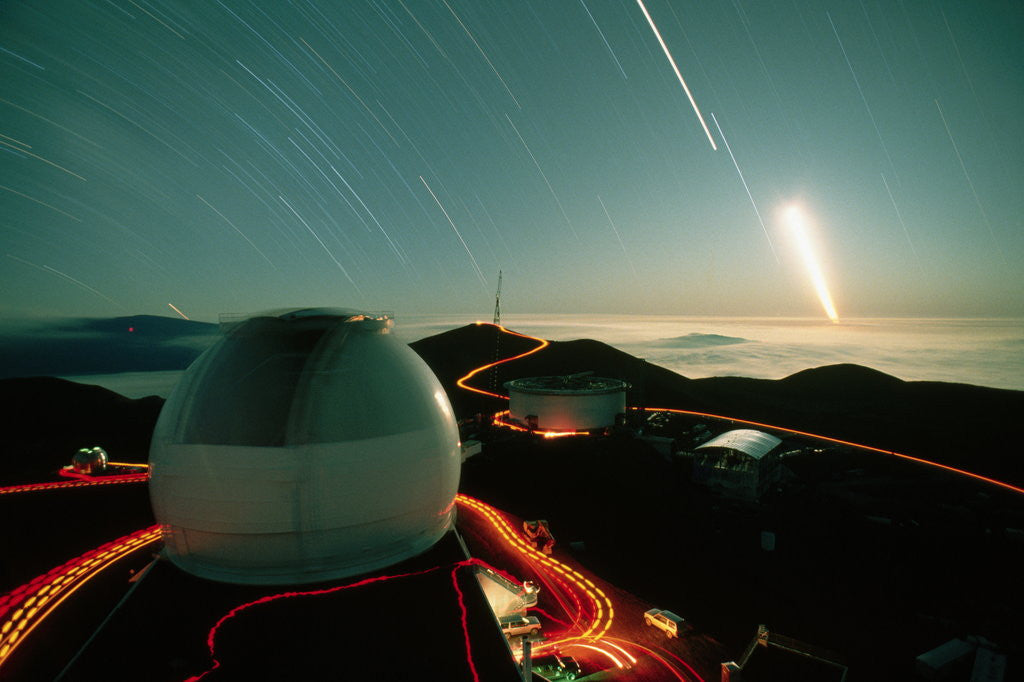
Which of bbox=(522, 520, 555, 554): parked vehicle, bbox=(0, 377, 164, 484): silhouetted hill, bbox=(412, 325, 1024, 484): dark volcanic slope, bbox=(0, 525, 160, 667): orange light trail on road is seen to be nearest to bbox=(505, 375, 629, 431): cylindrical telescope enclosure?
bbox=(412, 325, 1024, 484): dark volcanic slope

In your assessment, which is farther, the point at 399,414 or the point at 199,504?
the point at 399,414

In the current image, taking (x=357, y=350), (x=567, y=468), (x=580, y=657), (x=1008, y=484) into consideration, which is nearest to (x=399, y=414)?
(x=357, y=350)

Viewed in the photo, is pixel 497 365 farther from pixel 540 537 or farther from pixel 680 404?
pixel 540 537

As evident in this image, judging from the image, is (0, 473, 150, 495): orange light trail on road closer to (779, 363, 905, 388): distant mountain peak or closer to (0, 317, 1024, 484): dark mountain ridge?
(0, 317, 1024, 484): dark mountain ridge

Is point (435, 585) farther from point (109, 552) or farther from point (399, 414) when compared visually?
point (109, 552)

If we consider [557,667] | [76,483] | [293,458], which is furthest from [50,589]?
[557,667]

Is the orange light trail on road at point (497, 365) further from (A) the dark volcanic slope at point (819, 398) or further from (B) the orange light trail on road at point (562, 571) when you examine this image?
(B) the orange light trail on road at point (562, 571)

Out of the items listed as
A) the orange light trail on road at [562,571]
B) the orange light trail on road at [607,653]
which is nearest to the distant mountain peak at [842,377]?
the orange light trail on road at [562,571]
